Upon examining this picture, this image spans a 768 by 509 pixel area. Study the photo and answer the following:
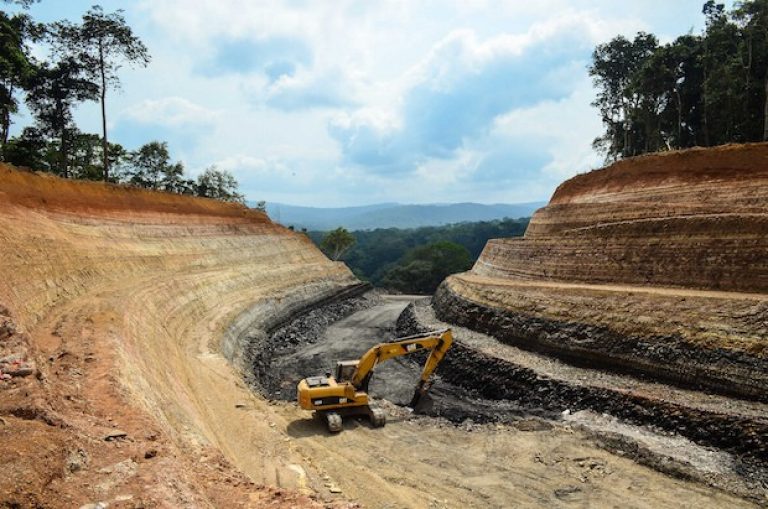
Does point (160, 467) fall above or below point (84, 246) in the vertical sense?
below

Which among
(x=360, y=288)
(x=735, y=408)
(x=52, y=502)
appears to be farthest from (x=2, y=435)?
(x=360, y=288)

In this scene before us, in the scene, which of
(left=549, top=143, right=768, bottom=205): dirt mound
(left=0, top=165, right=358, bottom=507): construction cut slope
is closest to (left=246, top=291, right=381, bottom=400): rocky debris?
(left=0, top=165, right=358, bottom=507): construction cut slope

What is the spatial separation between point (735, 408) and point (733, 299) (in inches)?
140

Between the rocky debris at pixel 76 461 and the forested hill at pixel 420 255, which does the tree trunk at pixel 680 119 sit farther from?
the rocky debris at pixel 76 461

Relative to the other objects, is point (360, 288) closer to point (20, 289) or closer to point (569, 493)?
point (20, 289)

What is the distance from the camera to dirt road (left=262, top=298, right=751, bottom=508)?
9.48 m

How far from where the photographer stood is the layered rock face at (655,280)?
531 inches

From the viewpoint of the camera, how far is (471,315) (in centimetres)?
2356

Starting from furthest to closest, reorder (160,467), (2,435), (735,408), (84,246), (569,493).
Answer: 1. (84,246)
2. (735,408)
3. (569,493)
4. (160,467)
5. (2,435)

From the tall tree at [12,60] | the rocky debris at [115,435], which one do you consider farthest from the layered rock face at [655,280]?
the tall tree at [12,60]

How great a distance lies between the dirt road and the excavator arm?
1.08 meters

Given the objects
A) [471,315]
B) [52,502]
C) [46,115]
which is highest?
[46,115]

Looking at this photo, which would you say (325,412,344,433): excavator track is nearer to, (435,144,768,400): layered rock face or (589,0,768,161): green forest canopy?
(435,144,768,400): layered rock face

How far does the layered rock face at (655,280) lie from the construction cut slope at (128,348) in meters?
10.5
